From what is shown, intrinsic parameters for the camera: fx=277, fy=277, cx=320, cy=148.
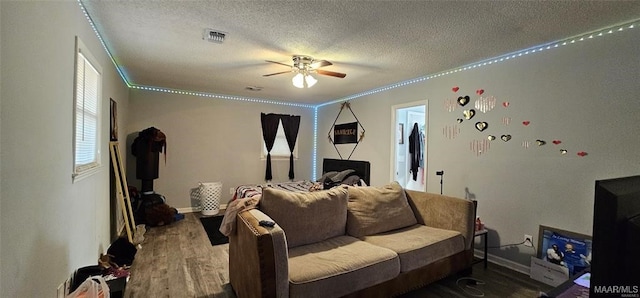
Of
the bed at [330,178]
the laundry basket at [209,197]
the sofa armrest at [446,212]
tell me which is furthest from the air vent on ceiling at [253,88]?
the sofa armrest at [446,212]

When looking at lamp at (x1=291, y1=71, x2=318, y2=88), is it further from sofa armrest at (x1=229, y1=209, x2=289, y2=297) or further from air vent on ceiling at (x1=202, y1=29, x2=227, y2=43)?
sofa armrest at (x1=229, y1=209, x2=289, y2=297)

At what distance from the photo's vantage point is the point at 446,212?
9.43ft

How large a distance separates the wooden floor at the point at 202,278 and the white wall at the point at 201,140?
1831 millimetres

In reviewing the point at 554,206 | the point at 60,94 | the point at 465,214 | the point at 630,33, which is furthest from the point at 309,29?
the point at 554,206

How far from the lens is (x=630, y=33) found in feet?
7.54

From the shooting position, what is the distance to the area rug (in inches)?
151

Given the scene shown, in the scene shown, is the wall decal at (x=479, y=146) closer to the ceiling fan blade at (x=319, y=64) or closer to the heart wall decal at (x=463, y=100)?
the heart wall decal at (x=463, y=100)

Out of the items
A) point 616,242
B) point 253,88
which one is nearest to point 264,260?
point 616,242

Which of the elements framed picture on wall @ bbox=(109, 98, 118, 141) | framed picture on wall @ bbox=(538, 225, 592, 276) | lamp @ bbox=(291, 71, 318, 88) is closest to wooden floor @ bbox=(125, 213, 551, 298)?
framed picture on wall @ bbox=(538, 225, 592, 276)

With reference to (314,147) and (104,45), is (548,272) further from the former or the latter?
(104,45)

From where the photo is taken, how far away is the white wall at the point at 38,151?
113 centimetres

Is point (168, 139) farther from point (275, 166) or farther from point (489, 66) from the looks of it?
point (489, 66)

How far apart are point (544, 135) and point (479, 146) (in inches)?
25.7

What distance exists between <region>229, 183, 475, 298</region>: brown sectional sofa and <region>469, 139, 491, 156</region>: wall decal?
91 cm
